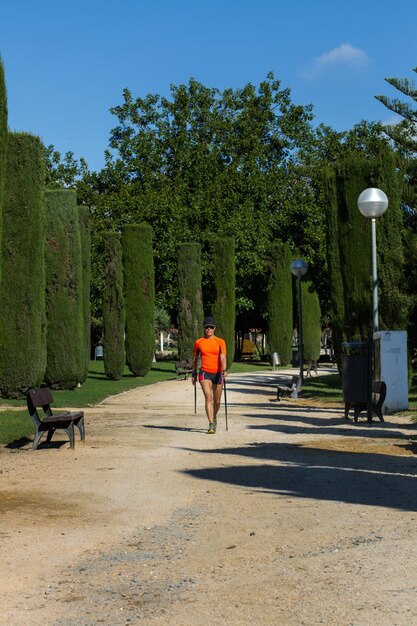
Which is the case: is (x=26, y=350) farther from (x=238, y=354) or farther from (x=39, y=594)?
(x=238, y=354)

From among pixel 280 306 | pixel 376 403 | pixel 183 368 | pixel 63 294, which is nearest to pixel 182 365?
pixel 183 368

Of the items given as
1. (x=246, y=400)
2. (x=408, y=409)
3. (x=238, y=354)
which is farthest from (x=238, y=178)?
(x=408, y=409)

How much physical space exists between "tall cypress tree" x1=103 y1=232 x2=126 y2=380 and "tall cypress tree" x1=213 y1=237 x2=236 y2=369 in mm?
8996

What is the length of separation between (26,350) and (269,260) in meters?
32.1

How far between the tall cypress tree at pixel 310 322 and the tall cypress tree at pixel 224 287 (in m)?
4.96

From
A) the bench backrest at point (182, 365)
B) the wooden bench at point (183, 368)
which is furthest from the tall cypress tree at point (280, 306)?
the bench backrest at point (182, 365)

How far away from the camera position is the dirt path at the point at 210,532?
5.71 metres

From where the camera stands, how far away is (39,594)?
20.0ft

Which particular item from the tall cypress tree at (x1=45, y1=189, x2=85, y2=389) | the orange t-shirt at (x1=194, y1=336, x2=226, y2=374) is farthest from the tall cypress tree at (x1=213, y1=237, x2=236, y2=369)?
the orange t-shirt at (x1=194, y1=336, x2=226, y2=374)

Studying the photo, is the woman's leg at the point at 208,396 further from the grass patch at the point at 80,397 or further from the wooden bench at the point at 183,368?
the wooden bench at the point at 183,368

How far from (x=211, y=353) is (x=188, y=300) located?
93.8 ft

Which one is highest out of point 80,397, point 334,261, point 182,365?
point 334,261

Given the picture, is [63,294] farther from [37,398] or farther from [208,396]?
[37,398]

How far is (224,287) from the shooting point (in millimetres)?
49469
